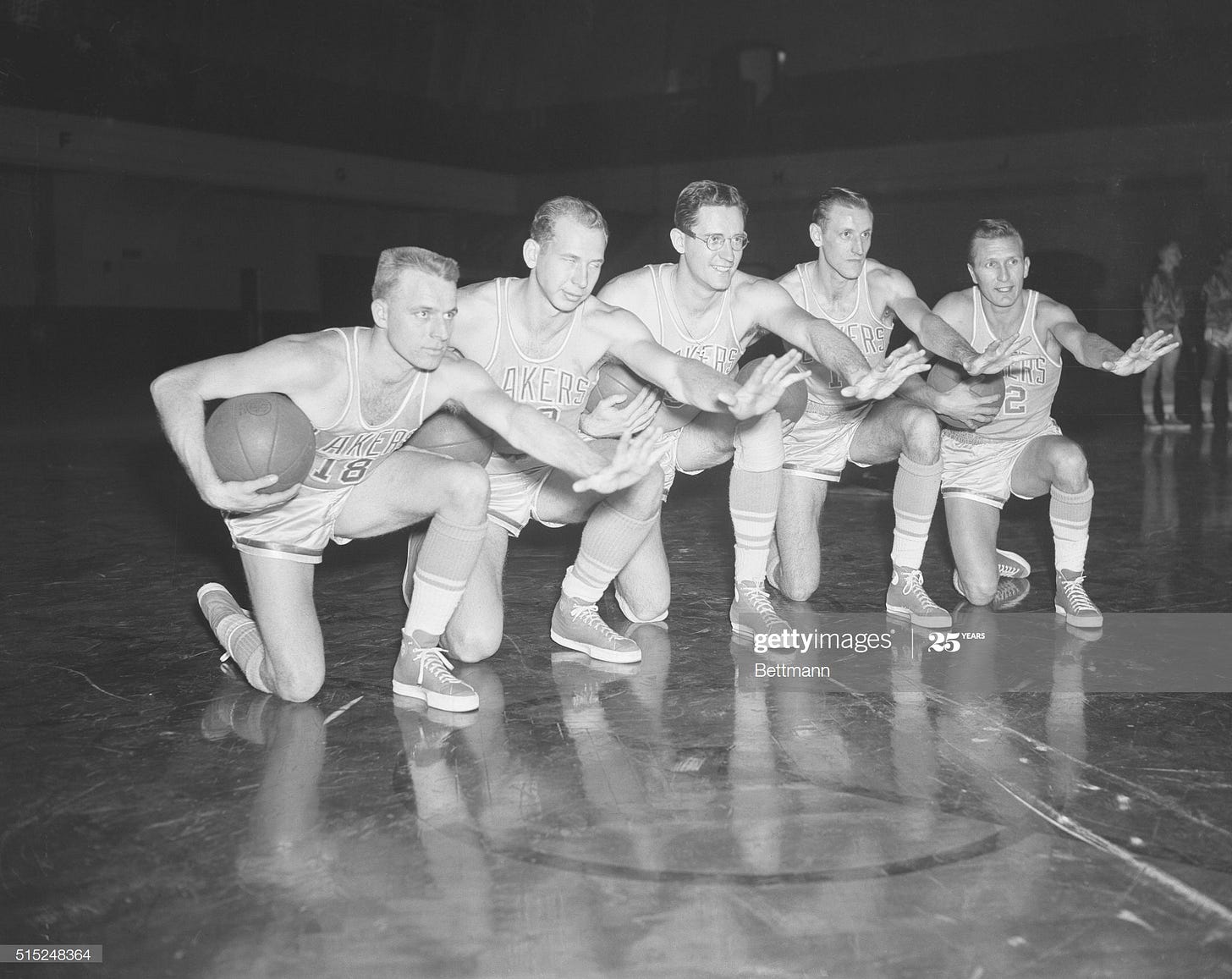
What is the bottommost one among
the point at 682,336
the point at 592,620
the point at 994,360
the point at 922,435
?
the point at 592,620

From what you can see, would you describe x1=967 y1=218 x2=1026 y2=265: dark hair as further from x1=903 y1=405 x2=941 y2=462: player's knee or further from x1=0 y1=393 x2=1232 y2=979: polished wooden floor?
x1=0 y1=393 x2=1232 y2=979: polished wooden floor

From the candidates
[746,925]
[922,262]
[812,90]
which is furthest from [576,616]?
[812,90]

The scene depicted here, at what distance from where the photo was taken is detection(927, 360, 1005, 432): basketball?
3.94 m

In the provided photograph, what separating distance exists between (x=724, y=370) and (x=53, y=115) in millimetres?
10980

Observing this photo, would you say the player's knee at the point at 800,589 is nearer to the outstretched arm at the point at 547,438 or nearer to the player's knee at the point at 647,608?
the player's knee at the point at 647,608

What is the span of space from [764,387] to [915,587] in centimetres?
124

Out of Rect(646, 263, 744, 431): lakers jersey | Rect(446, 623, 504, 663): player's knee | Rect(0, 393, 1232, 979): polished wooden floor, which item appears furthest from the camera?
Rect(646, 263, 744, 431): lakers jersey

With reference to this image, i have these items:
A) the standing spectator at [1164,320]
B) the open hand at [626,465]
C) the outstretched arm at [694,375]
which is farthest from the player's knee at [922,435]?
the standing spectator at [1164,320]

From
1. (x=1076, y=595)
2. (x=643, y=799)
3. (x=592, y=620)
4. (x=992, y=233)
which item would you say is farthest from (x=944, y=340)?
(x=643, y=799)

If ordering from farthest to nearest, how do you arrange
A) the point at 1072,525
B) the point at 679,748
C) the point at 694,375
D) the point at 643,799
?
the point at 1072,525 < the point at 694,375 < the point at 679,748 < the point at 643,799

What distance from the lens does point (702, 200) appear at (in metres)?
3.61

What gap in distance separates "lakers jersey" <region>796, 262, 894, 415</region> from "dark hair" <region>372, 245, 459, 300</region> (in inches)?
61.3

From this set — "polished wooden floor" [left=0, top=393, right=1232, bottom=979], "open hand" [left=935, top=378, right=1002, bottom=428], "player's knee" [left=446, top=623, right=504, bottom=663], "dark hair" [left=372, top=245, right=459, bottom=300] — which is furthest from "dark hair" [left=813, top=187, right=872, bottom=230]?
"player's knee" [left=446, top=623, right=504, bottom=663]

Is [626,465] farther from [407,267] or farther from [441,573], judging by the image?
[407,267]
